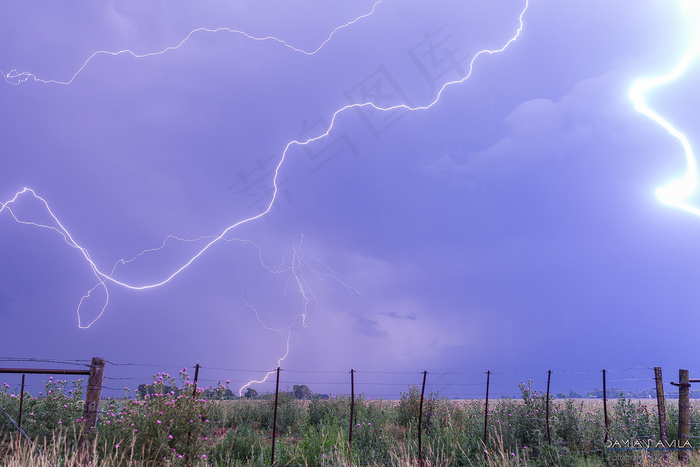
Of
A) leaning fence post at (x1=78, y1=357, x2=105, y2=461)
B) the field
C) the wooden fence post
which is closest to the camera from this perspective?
the field

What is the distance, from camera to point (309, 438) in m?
8.10

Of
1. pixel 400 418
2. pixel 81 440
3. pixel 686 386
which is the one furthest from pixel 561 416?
pixel 81 440

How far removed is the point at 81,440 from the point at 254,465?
8.29 feet

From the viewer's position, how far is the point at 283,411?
40.3ft

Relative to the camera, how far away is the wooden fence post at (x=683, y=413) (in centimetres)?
797

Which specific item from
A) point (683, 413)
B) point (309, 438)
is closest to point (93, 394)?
point (309, 438)

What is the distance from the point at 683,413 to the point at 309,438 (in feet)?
22.1

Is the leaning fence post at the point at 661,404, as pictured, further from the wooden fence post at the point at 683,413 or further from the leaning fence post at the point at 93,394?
the leaning fence post at the point at 93,394

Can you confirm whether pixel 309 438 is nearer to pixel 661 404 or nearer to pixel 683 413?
pixel 661 404

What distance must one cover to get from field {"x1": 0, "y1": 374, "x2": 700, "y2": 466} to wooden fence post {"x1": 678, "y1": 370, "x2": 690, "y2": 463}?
1.03 feet

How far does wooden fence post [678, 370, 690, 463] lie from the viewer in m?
7.97

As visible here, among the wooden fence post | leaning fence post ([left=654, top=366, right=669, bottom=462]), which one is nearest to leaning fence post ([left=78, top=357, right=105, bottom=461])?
leaning fence post ([left=654, top=366, right=669, bottom=462])

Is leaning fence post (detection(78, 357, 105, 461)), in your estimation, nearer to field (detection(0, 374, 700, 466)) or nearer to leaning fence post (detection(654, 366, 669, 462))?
field (detection(0, 374, 700, 466))

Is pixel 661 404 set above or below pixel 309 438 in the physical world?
above
